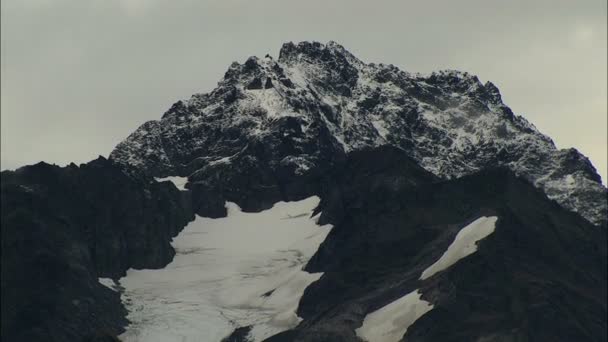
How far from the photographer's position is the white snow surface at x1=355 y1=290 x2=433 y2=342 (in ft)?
606

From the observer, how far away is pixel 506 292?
18738cm

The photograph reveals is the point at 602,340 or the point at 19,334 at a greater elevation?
the point at 19,334

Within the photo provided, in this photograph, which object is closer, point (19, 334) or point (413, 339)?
point (413, 339)

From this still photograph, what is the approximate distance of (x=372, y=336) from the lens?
611ft

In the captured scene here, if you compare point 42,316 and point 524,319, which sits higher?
point 42,316

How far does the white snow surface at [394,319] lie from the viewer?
184625 mm

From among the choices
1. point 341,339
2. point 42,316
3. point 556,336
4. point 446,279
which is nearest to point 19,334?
point 42,316

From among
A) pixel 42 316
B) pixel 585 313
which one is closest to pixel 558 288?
pixel 585 313

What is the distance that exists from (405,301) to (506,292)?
13223 millimetres

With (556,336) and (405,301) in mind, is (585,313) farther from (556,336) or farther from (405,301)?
(405,301)

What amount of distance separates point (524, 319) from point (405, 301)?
17690 mm

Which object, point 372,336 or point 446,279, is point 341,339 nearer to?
point 372,336

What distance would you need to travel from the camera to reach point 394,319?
188000mm

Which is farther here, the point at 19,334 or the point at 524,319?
the point at 19,334
